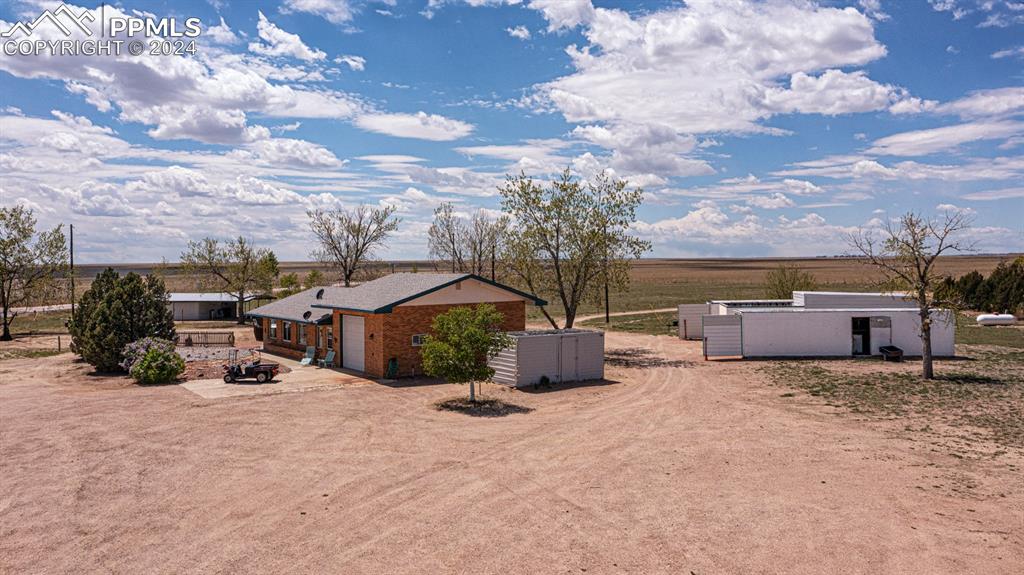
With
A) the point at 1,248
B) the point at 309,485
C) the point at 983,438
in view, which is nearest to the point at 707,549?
the point at 309,485

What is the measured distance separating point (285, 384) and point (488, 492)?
15954 mm

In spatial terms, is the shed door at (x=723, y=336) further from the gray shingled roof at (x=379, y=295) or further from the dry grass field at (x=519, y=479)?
the gray shingled roof at (x=379, y=295)

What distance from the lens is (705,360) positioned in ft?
113

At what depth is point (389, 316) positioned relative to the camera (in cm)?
2870

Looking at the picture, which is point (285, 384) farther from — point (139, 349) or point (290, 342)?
point (290, 342)

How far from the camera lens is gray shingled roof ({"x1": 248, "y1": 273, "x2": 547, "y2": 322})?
2916 centimetres

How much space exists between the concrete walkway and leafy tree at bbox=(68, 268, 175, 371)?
6044 millimetres

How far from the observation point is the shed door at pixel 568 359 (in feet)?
91.3

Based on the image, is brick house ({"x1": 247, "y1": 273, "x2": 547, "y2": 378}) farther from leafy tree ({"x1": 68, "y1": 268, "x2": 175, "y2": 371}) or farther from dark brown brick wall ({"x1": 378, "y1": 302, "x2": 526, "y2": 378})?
leafy tree ({"x1": 68, "y1": 268, "x2": 175, "y2": 371})

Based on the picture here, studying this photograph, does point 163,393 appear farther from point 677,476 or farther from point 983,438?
point 983,438

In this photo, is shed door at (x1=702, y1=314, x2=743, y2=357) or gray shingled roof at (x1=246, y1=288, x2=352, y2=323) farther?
shed door at (x1=702, y1=314, x2=743, y2=357)

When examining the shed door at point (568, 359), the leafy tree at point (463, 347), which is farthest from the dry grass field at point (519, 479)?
the shed door at point (568, 359)

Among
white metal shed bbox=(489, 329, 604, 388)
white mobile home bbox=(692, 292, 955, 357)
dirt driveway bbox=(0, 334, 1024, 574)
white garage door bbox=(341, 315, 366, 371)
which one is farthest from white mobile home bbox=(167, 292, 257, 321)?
white mobile home bbox=(692, 292, 955, 357)

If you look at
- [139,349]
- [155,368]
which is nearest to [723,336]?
[155,368]
